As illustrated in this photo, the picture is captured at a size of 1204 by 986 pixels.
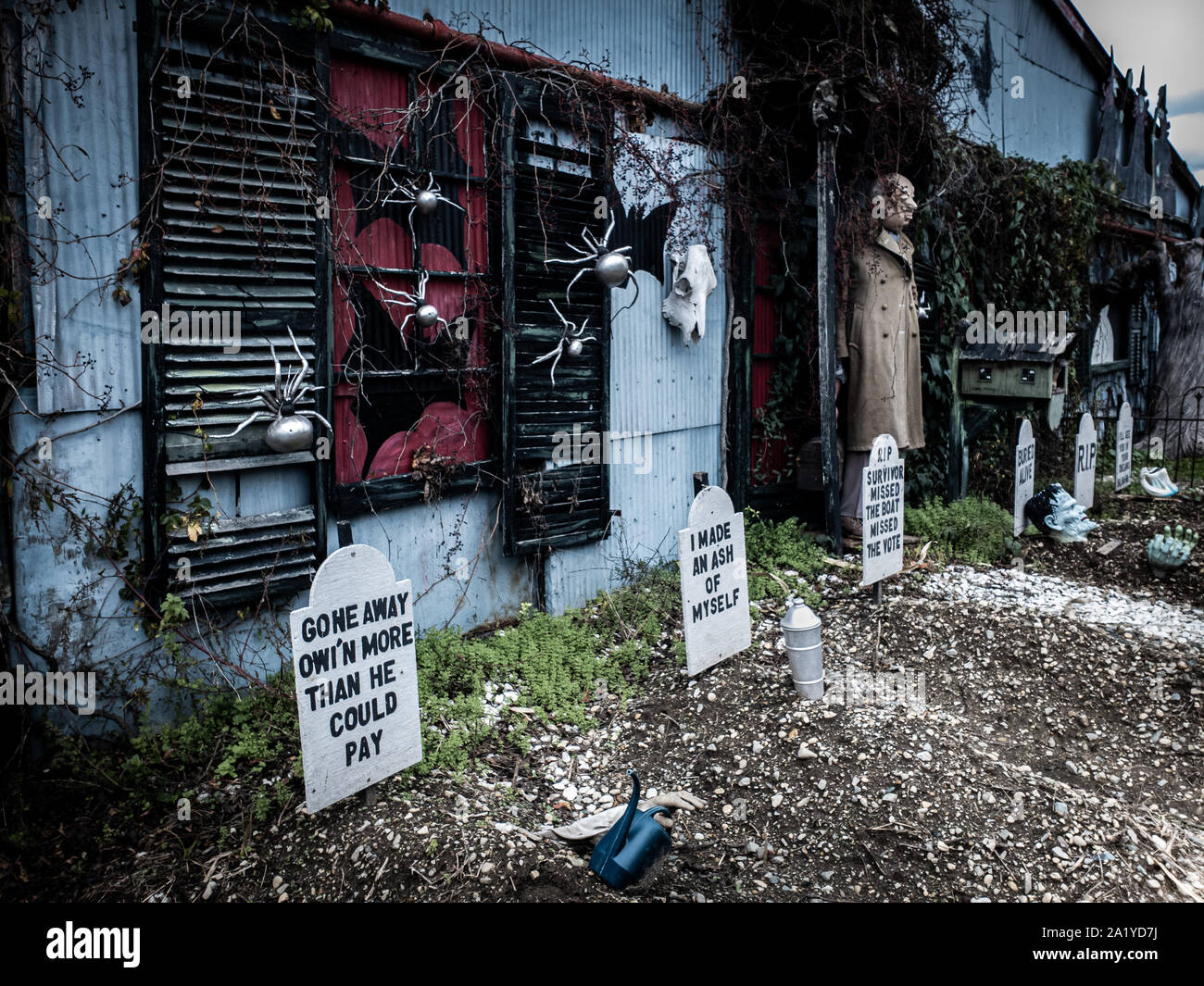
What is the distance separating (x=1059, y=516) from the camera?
23.6 ft

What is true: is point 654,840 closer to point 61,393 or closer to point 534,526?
point 534,526

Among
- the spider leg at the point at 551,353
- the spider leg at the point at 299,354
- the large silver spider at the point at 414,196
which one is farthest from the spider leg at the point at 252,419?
the spider leg at the point at 551,353

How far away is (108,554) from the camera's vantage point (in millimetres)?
3584

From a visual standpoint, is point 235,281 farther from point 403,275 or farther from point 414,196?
point 414,196

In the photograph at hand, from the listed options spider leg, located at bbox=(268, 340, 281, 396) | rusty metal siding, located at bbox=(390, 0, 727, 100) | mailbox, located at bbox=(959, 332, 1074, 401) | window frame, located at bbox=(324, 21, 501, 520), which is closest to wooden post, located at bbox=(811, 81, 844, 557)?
rusty metal siding, located at bbox=(390, 0, 727, 100)

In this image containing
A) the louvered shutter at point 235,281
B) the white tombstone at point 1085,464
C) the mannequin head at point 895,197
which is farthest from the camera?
the white tombstone at point 1085,464

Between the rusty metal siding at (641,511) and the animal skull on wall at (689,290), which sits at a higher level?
the animal skull on wall at (689,290)

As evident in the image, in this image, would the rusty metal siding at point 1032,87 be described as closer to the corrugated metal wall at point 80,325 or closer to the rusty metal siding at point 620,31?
the rusty metal siding at point 620,31

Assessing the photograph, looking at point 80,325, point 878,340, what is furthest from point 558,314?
point 878,340

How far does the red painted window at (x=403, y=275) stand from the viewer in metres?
4.33

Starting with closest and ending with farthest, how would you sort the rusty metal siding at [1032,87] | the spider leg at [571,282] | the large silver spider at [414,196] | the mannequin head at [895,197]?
1. the large silver spider at [414,196]
2. the spider leg at [571,282]
3. the mannequin head at [895,197]
4. the rusty metal siding at [1032,87]

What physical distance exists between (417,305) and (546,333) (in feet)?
2.86

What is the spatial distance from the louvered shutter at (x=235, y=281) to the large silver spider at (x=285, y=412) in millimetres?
39
